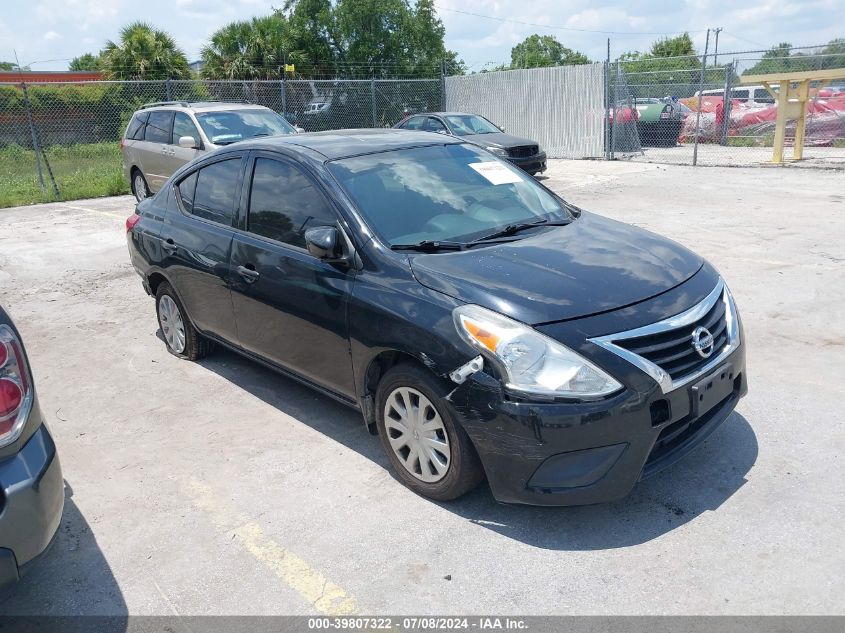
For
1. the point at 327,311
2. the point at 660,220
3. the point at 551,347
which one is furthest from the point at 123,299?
the point at 660,220

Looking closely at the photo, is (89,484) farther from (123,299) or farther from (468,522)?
(123,299)

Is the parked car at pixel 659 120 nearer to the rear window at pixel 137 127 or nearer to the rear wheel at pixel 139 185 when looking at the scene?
the rear window at pixel 137 127

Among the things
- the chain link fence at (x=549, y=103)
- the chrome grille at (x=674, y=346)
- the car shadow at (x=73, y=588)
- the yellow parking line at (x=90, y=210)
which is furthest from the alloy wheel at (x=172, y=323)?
the chain link fence at (x=549, y=103)

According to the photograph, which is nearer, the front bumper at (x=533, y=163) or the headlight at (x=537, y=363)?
the headlight at (x=537, y=363)

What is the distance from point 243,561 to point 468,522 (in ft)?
3.35

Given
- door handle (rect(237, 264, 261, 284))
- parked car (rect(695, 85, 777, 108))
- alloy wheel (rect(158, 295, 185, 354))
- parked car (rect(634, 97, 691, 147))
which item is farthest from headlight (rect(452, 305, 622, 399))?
parked car (rect(695, 85, 777, 108))

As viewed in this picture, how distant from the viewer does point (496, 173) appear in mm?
4570

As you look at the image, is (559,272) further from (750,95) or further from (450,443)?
(750,95)

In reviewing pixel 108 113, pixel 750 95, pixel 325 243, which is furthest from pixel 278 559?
pixel 108 113

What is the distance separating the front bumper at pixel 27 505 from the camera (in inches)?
93.2

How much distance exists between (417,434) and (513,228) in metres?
1.33

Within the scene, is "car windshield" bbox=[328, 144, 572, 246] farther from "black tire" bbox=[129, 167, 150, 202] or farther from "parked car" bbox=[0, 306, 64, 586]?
"black tire" bbox=[129, 167, 150, 202]

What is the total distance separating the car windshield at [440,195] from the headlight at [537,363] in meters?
0.91

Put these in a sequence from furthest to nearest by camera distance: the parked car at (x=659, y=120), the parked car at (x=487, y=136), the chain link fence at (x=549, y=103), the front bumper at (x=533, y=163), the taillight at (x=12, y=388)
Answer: the parked car at (x=659, y=120) < the chain link fence at (x=549, y=103) < the front bumper at (x=533, y=163) < the parked car at (x=487, y=136) < the taillight at (x=12, y=388)
